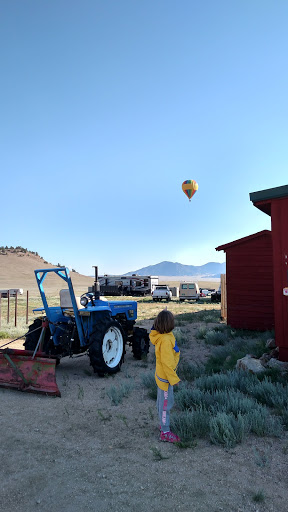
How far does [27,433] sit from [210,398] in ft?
8.21

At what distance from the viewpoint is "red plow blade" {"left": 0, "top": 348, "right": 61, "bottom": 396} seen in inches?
230

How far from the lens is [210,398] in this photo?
5.20 meters

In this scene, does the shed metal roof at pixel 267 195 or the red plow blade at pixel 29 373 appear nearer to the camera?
the red plow blade at pixel 29 373

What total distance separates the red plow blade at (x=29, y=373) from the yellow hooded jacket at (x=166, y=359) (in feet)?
7.40

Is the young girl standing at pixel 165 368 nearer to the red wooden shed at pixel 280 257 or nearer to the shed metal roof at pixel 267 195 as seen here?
the red wooden shed at pixel 280 257

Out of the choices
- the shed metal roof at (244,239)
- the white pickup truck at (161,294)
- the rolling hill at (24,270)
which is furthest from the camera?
the rolling hill at (24,270)

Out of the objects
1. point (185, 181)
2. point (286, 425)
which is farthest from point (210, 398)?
point (185, 181)

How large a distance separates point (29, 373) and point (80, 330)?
4.18 ft

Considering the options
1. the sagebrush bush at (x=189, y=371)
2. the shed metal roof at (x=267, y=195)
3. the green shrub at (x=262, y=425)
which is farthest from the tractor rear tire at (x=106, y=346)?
the shed metal roof at (x=267, y=195)

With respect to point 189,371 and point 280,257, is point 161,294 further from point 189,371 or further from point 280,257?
point 280,257

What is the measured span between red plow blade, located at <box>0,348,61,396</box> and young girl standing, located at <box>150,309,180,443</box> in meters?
2.26

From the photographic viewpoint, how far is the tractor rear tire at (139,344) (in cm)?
875

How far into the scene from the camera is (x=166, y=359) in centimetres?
415

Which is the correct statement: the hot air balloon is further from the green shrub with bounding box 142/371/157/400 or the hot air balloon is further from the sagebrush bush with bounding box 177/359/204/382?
the green shrub with bounding box 142/371/157/400
